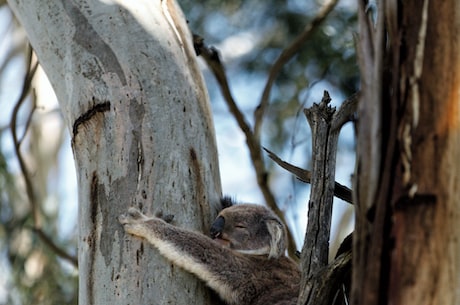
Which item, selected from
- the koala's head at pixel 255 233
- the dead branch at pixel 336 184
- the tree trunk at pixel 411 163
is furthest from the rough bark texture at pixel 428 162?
the koala's head at pixel 255 233

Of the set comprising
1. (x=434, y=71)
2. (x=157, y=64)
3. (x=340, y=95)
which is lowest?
(x=434, y=71)

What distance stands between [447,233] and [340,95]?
15.7 ft

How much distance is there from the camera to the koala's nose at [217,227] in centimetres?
321

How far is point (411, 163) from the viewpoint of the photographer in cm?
169

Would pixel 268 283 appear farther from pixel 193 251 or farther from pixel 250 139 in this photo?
pixel 250 139

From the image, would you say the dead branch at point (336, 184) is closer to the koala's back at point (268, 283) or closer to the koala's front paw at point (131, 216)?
the koala's front paw at point (131, 216)

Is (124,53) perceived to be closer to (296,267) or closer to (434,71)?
(296,267)

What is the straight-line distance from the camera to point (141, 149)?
114 inches

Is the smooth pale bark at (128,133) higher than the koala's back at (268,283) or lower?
higher

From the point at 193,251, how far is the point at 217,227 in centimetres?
24

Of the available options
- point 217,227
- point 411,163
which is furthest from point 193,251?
point 411,163

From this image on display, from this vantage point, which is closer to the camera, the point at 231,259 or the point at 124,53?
the point at 124,53

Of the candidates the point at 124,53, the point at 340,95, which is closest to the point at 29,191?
the point at 340,95

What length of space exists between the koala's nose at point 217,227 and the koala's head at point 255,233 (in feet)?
0.63
